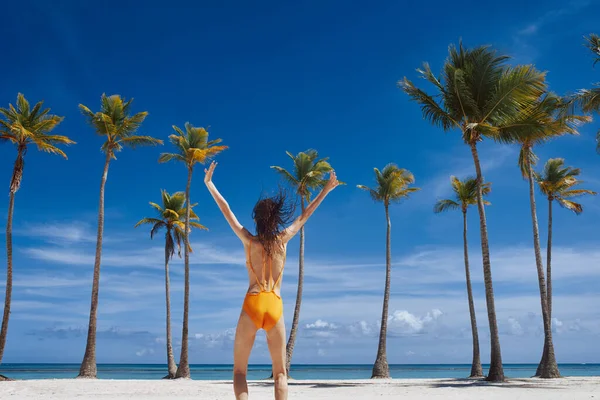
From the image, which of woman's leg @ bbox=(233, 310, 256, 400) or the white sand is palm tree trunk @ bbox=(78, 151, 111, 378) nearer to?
the white sand

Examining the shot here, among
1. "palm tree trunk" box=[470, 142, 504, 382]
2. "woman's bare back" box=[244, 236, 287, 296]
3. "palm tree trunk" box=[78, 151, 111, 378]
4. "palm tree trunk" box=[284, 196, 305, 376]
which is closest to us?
"woman's bare back" box=[244, 236, 287, 296]

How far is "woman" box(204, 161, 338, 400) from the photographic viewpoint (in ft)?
15.0

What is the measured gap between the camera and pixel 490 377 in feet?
65.6

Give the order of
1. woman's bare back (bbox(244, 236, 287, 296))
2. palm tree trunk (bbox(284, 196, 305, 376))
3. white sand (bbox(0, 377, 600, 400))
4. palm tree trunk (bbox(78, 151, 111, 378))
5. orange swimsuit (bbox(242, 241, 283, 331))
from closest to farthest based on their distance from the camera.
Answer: orange swimsuit (bbox(242, 241, 283, 331))
woman's bare back (bbox(244, 236, 287, 296))
white sand (bbox(0, 377, 600, 400))
palm tree trunk (bbox(78, 151, 111, 378))
palm tree trunk (bbox(284, 196, 305, 376))

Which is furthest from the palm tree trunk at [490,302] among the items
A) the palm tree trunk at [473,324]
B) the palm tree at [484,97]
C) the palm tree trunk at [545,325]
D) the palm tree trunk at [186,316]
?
the palm tree trunk at [186,316]

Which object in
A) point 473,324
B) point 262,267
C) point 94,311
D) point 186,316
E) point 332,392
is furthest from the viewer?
point 473,324

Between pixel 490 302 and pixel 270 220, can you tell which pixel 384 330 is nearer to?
pixel 490 302

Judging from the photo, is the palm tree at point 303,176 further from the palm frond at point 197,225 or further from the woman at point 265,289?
the woman at point 265,289

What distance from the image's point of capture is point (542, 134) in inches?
851

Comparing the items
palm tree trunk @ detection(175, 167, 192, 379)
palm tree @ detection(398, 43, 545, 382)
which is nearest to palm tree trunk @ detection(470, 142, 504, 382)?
palm tree @ detection(398, 43, 545, 382)

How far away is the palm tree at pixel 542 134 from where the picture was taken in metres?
20.9

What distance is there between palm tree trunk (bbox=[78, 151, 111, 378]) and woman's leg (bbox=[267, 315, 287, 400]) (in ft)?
74.2

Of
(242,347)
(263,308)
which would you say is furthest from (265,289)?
(242,347)

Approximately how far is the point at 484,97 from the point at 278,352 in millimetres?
18514
